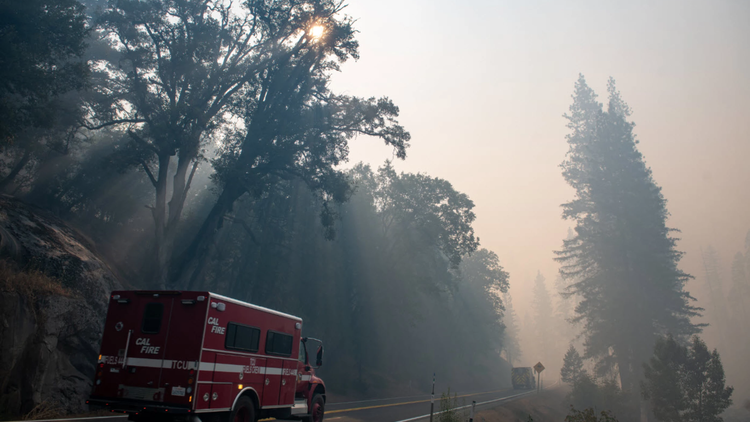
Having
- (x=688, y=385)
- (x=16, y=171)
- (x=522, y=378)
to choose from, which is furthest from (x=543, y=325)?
(x=16, y=171)

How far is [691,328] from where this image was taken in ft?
130

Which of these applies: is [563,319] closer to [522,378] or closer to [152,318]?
[522,378]

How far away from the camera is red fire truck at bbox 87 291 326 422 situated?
7695 millimetres

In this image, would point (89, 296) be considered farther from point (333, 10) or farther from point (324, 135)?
point (333, 10)

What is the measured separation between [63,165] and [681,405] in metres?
41.3

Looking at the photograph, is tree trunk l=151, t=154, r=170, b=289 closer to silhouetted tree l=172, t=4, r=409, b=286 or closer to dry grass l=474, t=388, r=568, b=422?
silhouetted tree l=172, t=4, r=409, b=286

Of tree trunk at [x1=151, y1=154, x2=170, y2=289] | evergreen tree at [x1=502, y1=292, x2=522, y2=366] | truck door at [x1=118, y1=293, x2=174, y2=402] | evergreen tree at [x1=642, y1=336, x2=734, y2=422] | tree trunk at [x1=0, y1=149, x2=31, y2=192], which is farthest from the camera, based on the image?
evergreen tree at [x1=502, y1=292, x2=522, y2=366]

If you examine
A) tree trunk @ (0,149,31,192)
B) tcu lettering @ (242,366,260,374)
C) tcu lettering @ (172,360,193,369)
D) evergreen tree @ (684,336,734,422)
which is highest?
tree trunk @ (0,149,31,192)

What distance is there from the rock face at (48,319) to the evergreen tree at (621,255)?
40.9m

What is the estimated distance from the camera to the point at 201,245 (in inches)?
899

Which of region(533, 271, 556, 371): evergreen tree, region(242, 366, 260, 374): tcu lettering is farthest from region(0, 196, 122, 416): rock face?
region(533, 271, 556, 371): evergreen tree

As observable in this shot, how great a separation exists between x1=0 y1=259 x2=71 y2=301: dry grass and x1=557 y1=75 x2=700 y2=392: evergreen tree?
1660 inches

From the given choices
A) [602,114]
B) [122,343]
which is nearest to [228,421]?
[122,343]

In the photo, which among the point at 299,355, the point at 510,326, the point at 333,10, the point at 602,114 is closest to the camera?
the point at 299,355
